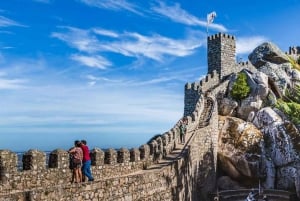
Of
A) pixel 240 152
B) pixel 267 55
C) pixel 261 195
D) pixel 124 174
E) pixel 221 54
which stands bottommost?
pixel 261 195

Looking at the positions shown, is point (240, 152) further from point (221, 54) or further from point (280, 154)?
point (221, 54)

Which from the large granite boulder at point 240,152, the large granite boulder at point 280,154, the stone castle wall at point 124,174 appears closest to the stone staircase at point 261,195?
the stone castle wall at point 124,174

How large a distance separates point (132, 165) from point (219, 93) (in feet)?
56.9

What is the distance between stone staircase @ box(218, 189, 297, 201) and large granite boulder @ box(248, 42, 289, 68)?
15150mm

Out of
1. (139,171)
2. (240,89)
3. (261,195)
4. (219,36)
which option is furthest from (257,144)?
(139,171)

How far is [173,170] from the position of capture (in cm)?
1775

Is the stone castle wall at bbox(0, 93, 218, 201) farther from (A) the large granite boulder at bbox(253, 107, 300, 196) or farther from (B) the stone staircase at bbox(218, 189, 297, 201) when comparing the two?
(A) the large granite boulder at bbox(253, 107, 300, 196)

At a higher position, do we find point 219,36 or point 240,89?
point 219,36

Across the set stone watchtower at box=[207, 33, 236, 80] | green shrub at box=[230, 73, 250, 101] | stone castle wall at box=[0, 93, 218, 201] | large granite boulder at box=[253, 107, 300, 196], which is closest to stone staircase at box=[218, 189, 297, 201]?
stone castle wall at box=[0, 93, 218, 201]

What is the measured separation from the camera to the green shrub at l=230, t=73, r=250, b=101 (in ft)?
104

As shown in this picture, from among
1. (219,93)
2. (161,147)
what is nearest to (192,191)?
(161,147)

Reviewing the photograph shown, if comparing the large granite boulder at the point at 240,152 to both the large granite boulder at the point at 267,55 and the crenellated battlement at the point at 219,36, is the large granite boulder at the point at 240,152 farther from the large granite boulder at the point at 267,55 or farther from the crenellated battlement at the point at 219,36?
the large granite boulder at the point at 267,55

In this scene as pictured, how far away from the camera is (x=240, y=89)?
31.9 m

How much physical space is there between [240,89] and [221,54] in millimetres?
4798
